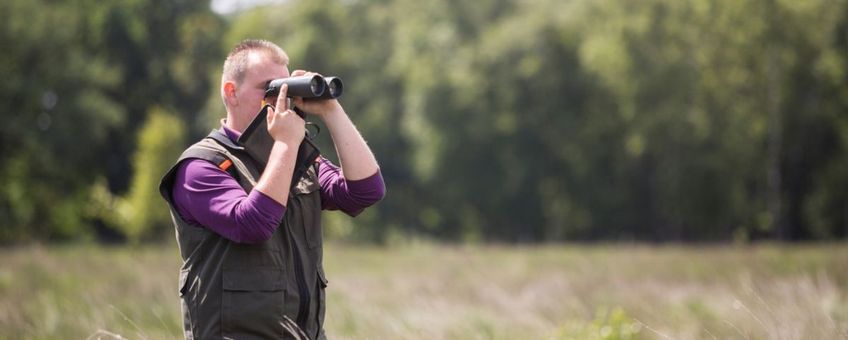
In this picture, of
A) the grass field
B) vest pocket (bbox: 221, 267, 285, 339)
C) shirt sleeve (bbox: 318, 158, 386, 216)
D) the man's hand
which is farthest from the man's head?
the grass field

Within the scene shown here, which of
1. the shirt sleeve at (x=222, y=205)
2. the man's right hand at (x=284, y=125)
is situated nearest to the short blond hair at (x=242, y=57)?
the man's right hand at (x=284, y=125)

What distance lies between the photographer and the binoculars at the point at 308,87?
11.4ft

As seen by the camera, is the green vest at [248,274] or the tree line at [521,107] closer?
the green vest at [248,274]

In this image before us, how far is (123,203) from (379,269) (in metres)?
24.2

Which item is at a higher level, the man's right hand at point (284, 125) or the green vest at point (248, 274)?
the man's right hand at point (284, 125)

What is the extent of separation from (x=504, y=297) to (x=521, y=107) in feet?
117

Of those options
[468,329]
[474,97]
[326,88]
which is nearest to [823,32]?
[474,97]

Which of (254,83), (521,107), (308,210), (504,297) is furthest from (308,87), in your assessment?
(521,107)

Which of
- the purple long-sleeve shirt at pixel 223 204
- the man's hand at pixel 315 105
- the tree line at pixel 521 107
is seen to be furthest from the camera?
the tree line at pixel 521 107

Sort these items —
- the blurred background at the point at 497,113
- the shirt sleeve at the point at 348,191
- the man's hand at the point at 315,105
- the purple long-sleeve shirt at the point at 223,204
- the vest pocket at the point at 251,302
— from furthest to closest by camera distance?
1. the blurred background at the point at 497,113
2. the shirt sleeve at the point at 348,191
3. the man's hand at the point at 315,105
4. the vest pocket at the point at 251,302
5. the purple long-sleeve shirt at the point at 223,204

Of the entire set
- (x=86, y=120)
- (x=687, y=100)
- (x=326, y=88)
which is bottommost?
(x=687, y=100)

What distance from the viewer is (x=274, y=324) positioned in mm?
3488

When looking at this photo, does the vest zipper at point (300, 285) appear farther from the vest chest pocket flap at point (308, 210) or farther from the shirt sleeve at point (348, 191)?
the shirt sleeve at point (348, 191)

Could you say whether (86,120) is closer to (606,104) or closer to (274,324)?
(606,104)
